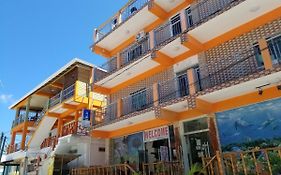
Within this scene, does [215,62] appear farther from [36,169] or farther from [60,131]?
[60,131]

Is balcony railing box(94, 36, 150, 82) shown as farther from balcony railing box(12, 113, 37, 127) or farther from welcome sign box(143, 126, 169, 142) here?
balcony railing box(12, 113, 37, 127)

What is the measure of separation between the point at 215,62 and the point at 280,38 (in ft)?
8.44

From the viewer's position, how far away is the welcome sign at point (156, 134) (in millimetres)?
12518

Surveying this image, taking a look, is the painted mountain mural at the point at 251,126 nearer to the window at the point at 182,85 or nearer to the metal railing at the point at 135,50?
the window at the point at 182,85

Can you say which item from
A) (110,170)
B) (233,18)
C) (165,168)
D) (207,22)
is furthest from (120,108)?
(233,18)

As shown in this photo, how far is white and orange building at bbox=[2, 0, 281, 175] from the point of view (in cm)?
905

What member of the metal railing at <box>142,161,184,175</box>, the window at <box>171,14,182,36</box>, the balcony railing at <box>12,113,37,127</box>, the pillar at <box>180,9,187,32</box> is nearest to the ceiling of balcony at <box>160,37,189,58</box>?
the pillar at <box>180,9,187,32</box>

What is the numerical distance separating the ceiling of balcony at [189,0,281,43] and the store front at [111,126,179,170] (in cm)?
472

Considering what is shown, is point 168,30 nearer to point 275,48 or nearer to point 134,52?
point 134,52

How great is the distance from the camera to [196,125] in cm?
1136

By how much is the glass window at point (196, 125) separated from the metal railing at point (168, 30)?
16.3 ft

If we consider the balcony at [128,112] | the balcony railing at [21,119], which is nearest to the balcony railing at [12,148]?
the balcony railing at [21,119]

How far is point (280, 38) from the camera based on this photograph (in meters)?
9.38

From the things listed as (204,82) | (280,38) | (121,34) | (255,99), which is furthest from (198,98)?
(121,34)
